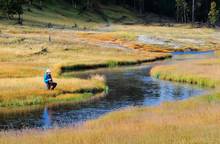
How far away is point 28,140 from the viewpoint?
21859 mm

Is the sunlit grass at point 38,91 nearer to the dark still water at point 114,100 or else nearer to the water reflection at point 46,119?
the dark still water at point 114,100

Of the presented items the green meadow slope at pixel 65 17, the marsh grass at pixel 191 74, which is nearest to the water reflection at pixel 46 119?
the marsh grass at pixel 191 74

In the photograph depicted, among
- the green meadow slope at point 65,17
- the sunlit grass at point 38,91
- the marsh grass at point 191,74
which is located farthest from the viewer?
the green meadow slope at point 65,17

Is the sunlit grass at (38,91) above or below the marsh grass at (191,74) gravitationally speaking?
above

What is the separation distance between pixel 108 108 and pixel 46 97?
666 centimetres

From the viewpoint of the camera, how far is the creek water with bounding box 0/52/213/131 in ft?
119

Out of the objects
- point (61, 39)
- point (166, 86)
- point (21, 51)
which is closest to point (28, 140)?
point (166, 86)

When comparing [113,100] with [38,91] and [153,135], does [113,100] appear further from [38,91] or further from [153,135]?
[153,135]

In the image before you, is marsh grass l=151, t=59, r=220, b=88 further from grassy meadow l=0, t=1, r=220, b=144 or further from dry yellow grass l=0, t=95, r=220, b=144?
dry yellow grass l=0, t=95, r=220, b=144

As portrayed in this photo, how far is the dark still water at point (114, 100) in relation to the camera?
36453 millimetres

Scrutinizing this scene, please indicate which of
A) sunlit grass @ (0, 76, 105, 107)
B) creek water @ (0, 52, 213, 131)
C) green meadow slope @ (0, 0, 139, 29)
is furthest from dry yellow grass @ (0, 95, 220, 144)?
green meadow slope @ (0, 0, 139, 29)

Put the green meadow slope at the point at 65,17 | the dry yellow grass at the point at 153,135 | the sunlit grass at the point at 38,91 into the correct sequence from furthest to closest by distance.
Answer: the green meadow slope at the point at 65,17 → the sunlit grass at the point at 38,91 → the dry yellow grass at the point at 153,135

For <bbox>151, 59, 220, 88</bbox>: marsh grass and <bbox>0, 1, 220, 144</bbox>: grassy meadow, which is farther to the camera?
<bbox>151, 59, 220, 88</bbox>: marsh grass

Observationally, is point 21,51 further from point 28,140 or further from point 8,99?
point 28,140
